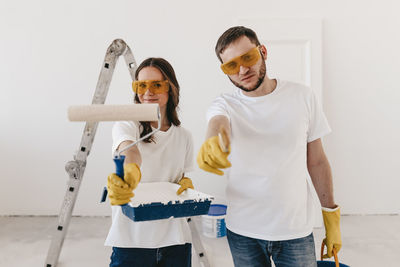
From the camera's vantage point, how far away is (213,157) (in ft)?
2.61

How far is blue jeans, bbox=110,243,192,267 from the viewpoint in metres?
1.12

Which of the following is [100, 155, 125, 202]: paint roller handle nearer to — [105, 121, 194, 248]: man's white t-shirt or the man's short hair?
[105, 121, 194, 248]: man's white t-shirt

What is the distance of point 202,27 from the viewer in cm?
276

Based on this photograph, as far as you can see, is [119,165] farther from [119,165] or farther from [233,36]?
[233,36]

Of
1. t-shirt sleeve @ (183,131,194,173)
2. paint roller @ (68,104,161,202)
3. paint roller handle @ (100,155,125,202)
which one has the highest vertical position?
t-shirt sleeve @ (183,131,194,173)

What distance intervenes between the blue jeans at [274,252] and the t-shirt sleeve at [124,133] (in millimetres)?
526

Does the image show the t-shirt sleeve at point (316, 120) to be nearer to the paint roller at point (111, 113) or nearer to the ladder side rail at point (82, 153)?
the paint roller at point (111, 113)

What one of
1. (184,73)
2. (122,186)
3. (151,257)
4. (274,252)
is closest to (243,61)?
(122,186)

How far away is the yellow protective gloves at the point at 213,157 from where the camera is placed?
776 millimetres

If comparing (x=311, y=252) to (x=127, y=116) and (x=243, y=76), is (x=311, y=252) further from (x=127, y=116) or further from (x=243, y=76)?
(x=127, y=116)

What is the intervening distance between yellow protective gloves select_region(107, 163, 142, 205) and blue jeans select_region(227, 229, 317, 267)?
47 centimetres

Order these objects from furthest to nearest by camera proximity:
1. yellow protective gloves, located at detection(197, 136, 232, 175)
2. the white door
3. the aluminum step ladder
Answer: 1. the white door
2. the aluminum step ladder
3. yellow protective gloves, located at detection(197, 136, 232, 175)

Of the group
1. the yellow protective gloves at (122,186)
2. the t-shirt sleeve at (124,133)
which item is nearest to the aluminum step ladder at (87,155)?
the t-shirt sleeve at (124,133)

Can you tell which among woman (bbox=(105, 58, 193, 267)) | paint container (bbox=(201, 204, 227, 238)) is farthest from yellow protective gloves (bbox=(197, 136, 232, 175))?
paint container (bbox=(201, 204, 227, 238))
